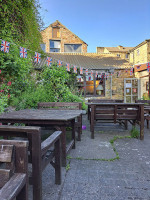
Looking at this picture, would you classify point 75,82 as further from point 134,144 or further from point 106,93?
point 134,144

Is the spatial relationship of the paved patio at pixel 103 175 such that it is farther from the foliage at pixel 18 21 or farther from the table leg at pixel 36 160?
the foliage at pixel 18 21

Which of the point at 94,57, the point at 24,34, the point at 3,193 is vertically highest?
the point at 94,57

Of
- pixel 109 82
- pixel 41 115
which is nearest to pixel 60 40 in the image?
pixel 109 82

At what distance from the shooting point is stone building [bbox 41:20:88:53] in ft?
45.8

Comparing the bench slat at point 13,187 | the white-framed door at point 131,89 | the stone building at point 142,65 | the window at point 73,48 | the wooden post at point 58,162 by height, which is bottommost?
the wooden post at point 58,162

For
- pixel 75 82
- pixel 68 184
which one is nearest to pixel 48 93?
pixel 68 184

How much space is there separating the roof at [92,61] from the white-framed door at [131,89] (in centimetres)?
117

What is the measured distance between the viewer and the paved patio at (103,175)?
1.55m

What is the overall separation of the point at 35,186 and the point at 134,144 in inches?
98.0

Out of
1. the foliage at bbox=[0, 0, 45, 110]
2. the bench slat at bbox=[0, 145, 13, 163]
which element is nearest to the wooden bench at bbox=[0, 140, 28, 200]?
the bench slat at bbox=[0, 145, 13, 163]

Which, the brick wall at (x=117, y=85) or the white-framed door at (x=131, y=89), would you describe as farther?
the white-framed door at (x=131, y=89)

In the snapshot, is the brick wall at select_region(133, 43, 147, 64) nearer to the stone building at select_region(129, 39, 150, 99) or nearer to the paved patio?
the stone building at select_region(129, 39, 150, 99)

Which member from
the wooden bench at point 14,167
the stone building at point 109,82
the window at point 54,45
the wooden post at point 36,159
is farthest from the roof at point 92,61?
the wooden bench at point 14,167

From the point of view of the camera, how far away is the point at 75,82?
10.4 m
